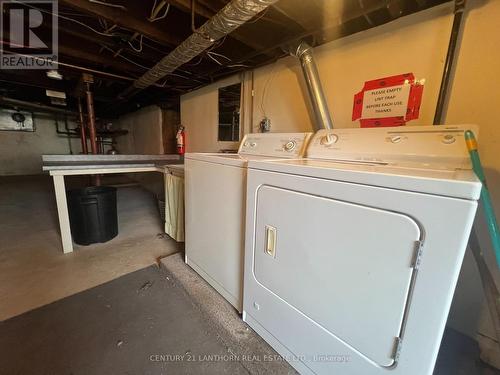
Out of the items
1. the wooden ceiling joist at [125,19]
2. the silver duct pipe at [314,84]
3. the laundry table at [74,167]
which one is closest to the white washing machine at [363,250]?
the silver duct pipe at [314,84]

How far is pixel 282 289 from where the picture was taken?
990 millimetres

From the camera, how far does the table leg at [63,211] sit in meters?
1.86

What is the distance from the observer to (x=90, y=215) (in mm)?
2117

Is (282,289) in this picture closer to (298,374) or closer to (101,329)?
(298,374)

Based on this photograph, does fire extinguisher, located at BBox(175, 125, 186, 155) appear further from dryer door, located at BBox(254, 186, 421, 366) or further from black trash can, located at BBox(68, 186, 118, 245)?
dryer door, located at BBox(254, 186, 421, 366)

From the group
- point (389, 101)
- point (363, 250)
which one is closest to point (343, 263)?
point (363, 250)

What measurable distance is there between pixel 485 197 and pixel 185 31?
7.21 feet

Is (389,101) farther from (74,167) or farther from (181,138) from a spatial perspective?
(181,138)

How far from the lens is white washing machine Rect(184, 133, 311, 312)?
1.23 m

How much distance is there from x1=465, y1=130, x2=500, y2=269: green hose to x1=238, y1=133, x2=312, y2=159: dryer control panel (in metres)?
0.76

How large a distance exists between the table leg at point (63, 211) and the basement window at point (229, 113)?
5.38ft

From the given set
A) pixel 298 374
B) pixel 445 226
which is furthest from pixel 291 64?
pixel 298 374

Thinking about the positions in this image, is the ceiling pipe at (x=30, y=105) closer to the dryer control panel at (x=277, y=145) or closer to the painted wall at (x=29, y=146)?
the painted wall at (x=29, y=146)

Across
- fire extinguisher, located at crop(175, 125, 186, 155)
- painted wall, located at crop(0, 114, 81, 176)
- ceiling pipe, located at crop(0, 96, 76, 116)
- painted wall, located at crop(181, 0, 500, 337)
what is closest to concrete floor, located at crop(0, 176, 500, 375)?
painted wall, located at crop(181, 0, 500, 337)
